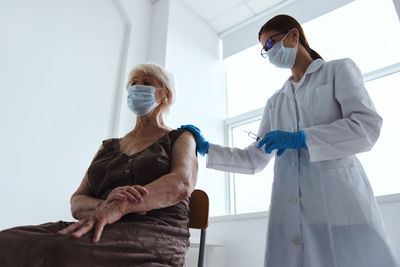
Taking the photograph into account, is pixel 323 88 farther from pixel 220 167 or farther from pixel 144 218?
pixel 144 218

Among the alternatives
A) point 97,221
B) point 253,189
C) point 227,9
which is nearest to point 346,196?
point 97,221

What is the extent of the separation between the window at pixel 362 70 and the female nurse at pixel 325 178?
1045 mm

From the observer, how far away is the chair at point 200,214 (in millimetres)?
1161

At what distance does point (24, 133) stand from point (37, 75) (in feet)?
1.25

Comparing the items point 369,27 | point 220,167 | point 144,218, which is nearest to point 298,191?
point 220,167

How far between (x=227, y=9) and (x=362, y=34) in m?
1.34

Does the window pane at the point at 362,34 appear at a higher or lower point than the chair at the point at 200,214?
higher

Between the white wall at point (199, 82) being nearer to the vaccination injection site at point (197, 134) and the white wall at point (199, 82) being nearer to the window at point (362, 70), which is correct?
the vaccination injection site at point (197, 134)

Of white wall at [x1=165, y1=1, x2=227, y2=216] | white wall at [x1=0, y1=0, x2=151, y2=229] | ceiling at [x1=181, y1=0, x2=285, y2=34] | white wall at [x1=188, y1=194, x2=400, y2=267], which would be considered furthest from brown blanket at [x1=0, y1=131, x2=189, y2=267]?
ceiling at [x1=181, y1=0, x2=285, y2=34]

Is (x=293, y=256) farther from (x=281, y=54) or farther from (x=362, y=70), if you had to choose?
(x=362, y=70)

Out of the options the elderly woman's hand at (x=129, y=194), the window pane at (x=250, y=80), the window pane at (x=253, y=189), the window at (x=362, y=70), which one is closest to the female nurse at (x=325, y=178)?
the elderly woman's hand at (x=129, y=194)

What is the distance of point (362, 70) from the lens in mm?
2244

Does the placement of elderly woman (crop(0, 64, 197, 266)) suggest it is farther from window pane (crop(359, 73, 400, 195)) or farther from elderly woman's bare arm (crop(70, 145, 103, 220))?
window pane (crop(359, 73, 400, 195))

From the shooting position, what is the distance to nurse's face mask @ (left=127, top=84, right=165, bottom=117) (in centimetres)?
135
